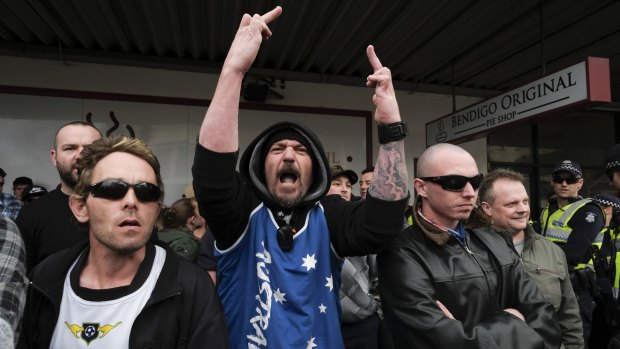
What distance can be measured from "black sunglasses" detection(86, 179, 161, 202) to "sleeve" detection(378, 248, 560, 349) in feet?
3.41

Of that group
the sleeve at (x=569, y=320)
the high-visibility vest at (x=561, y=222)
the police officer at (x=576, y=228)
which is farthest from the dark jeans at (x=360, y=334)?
the high-visibility vest at (x=561, y=222)

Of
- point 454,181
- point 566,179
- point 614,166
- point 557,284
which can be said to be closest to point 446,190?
point 454,181

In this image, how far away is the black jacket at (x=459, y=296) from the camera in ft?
5.00

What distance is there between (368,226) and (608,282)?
2506mm

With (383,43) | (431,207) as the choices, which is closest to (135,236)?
(431,207)

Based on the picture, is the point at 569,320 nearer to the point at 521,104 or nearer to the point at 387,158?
the point at 387,158

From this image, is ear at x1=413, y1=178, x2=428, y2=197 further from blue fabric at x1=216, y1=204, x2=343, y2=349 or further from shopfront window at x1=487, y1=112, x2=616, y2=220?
shopfront window at x1=487, y1=112, x2=616, y2=220

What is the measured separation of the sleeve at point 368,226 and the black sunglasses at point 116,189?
0.78 metres

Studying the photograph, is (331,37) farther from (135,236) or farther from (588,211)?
(135,236)

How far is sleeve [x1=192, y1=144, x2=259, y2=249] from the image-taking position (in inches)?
59.4

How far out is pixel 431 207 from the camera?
1.87 meters

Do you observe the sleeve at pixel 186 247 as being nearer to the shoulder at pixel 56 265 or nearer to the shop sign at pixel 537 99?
the shoulder at pixel 56 265

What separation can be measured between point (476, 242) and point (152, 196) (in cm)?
148

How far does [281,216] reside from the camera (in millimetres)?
1692
